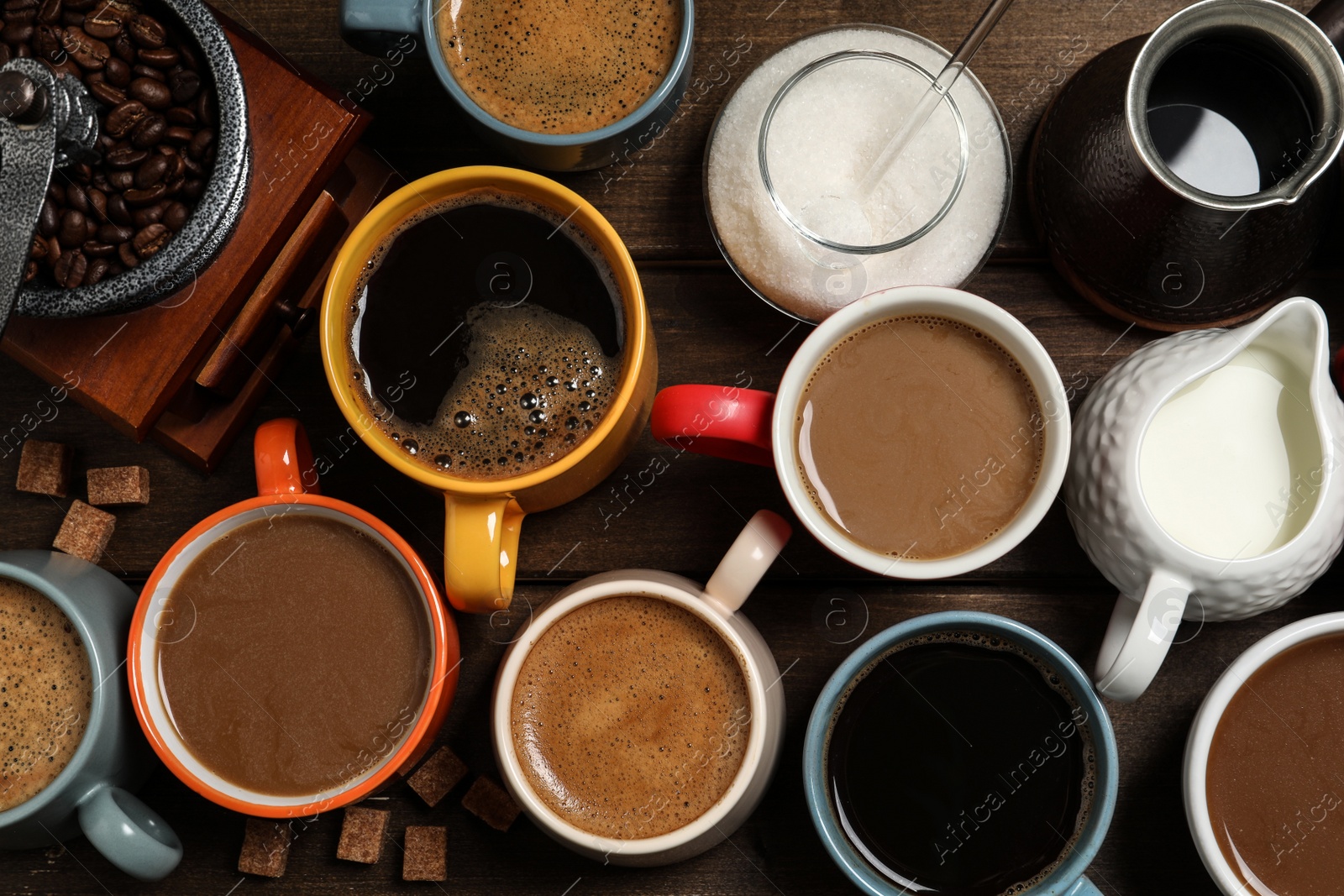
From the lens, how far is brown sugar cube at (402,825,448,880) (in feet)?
3.17

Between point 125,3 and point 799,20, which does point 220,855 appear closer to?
point 125,3

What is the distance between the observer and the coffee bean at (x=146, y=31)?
80cm

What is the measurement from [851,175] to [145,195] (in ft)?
1.99

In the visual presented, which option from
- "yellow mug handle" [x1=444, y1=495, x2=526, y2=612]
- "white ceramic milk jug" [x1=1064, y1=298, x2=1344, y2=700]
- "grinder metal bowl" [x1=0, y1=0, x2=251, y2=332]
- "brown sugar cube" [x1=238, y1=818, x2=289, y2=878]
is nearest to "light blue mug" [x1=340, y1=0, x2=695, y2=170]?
"grinder metal bowl" [x1=0, y1=0, x2=251, y2=332]

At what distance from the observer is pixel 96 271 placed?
790 mm

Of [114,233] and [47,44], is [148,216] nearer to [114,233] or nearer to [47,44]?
[114,233]

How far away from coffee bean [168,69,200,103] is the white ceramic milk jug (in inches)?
31.9

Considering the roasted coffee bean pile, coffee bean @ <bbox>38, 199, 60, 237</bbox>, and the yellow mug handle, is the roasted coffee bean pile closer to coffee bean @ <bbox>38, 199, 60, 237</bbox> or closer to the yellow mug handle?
coffee bean @ <bbox>38, 199, 60, 237</bbox>

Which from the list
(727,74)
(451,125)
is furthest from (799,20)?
(451,125)

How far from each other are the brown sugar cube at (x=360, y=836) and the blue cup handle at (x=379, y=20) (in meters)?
0.72

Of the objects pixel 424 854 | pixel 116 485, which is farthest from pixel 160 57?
pixel 424 854

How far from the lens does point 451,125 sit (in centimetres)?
101

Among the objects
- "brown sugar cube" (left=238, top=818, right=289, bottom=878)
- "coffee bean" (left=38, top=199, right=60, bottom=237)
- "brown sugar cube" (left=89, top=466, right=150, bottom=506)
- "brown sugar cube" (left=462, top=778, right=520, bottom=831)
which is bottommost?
"brown sugar cube" (left=238, top=818, right=289, bottom=878)

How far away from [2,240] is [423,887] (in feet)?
2.28
